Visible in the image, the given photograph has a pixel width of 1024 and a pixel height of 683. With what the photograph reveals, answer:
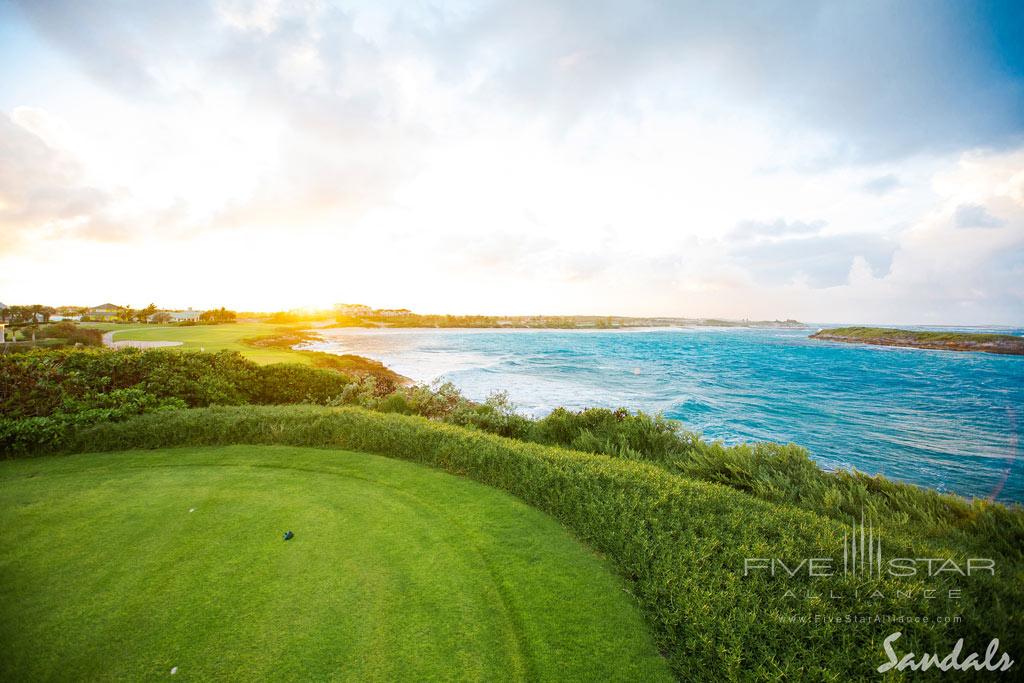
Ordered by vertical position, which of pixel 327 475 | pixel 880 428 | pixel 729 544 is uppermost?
pixel 729 544

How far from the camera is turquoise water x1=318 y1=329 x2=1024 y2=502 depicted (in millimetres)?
11172

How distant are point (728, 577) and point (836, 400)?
2346 cm

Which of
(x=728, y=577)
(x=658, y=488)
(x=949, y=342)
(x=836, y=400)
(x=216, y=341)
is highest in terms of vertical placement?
(x=949, y=342)

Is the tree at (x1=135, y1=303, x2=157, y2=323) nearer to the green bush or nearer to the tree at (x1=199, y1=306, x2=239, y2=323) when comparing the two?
the tree at (x1=199, y1=306, x2=239, y2=323)

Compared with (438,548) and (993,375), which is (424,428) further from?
(993,375)

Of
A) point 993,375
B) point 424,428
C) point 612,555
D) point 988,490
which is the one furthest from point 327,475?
point 993,375

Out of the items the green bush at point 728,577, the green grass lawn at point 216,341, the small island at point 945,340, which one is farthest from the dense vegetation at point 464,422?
the small island at point 945,340

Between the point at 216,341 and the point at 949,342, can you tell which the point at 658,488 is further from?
the point at 949,342

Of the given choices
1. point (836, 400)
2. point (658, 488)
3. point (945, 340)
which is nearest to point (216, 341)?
point (658, 488)

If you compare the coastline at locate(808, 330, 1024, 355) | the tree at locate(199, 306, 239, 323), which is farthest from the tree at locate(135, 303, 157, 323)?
the coastline at locate(808, 330, 1024, 355)

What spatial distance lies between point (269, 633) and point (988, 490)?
15226 mm

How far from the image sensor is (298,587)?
12.2 ft

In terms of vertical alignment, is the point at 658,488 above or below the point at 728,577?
above

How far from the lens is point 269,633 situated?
3203mm
